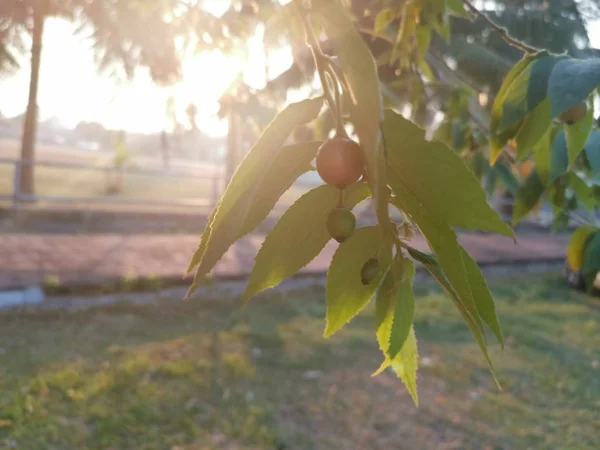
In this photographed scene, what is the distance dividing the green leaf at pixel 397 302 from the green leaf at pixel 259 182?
4.3 inches

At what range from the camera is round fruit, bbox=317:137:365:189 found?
336 millimetres

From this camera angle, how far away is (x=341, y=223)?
38 cm

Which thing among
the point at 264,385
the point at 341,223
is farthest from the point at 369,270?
the point at 264,385

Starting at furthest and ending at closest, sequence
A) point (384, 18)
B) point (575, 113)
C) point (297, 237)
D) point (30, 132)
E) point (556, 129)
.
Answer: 1. point (30, 132)
2. point (384, 18)
3. point (556, 129)
4. point (575, 113)
5. point (297, 237)

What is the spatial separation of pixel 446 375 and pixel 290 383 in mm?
840

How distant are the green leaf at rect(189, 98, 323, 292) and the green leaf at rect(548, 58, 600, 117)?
21 cm

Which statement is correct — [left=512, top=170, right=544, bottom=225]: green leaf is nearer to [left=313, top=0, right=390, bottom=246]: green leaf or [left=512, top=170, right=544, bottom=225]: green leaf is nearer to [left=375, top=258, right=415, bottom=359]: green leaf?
[left=375, top=258, right=415, bottom=359]: green leaf

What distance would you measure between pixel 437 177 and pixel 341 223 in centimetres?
7

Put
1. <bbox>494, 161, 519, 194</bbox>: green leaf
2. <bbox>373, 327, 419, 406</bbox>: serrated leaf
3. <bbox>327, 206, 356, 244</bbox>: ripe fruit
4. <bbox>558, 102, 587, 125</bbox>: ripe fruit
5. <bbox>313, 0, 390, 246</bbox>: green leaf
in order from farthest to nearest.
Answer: <bbox>494, 161, 519, 194</bbox>: green leaf
<bbox>558, 102, 587, 125</bbox>: ripe fruit
<bbox>373, 327, 419, 406</bbox>: serrated leaf
<bbox>327, 206, 356, 244</bbox>: ripe fruit
<bbox>313, 0, 390, 246</bbox>: green leaf

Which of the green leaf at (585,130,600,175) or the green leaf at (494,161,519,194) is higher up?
the green leaf at (585,130,600,175)

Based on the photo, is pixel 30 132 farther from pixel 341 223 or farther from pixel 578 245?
pixel 341 223

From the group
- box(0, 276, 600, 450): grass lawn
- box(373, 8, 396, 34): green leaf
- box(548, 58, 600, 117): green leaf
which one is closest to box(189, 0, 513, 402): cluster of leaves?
box(548, 58, 600, 117): green leaf

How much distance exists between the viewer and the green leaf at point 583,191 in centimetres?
79

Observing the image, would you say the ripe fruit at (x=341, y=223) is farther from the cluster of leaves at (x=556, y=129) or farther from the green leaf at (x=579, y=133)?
the green leaf at (x=579, y=133)
